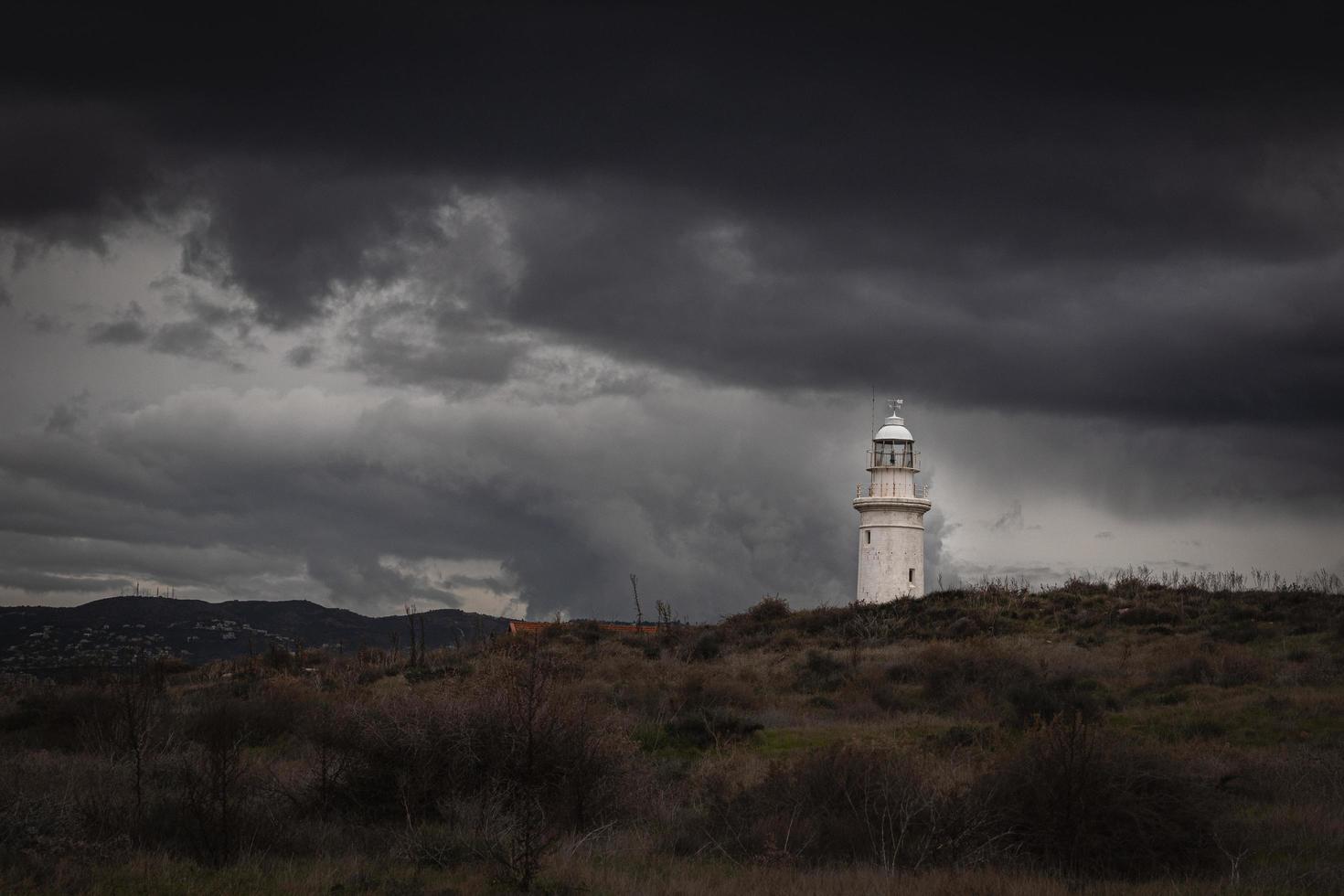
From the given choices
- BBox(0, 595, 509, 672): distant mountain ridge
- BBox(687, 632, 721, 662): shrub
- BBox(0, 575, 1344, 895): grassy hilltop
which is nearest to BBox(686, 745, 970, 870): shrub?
BBox(0, 575, 1344, 895): grassy hilltop

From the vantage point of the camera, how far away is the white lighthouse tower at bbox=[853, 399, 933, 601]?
58.8m

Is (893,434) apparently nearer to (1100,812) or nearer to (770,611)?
(770,611)

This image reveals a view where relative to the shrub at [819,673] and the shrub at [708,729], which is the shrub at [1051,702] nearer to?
the shrub at [708,729]

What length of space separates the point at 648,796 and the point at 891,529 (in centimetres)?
4351

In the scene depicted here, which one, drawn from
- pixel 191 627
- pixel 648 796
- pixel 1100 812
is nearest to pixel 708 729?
pixel 648 796

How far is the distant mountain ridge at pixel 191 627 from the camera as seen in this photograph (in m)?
67.6

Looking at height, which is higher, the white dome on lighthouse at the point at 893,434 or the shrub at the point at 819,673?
the white dome on lighthouse at the point at 893,434

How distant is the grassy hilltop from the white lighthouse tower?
31832 millimetres

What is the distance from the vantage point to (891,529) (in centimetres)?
5906

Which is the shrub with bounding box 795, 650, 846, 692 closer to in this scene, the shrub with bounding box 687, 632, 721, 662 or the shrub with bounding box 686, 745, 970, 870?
the shrub with bounding box 687, 632, 721, 662

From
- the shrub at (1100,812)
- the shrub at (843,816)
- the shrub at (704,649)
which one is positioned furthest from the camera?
the shrub at (704,649)

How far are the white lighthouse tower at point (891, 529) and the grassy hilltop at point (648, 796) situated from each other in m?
31.8

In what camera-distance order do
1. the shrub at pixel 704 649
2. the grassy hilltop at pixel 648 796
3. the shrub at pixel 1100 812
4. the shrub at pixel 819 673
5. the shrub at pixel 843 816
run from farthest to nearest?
the shrub at pixel 704 649
the shrub at pixel 819 673
the shrub at pixel 843 816
the shrub at pixel 1100 812
the grassy hilltop at pixel 648 796

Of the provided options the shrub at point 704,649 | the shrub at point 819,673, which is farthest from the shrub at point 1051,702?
the shrub at point 704,649
